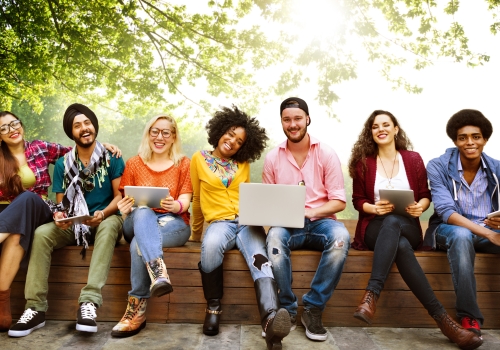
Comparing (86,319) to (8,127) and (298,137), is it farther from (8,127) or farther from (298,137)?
(298,137)

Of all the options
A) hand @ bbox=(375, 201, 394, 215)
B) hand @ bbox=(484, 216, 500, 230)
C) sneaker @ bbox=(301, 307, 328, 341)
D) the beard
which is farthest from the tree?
sneaker @ bbox=(301, 307, 328, 341)

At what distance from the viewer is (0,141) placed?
2.68m

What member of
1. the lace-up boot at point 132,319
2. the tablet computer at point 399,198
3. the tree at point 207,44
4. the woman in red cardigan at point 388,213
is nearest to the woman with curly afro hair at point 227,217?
the lace-up boot at point 132,319

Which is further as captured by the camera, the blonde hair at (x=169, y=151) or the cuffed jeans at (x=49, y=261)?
the blonde hair at (x=169, y=151)

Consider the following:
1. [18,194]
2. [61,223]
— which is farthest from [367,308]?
[18,194]

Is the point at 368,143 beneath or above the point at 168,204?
above

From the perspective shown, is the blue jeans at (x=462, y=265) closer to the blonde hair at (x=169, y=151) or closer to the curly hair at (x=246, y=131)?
the curly hair at (x=246, y=131)

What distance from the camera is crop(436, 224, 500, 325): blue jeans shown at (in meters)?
2.25

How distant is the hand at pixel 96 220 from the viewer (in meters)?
2.49

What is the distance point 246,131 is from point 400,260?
1.22 meters

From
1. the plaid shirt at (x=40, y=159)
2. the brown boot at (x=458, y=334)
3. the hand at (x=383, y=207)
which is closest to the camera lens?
the brown boot at (x=458, y=334)

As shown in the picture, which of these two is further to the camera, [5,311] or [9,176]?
[9,176]

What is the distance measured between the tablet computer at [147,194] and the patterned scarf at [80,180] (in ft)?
1.14

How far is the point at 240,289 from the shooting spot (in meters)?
2.49
